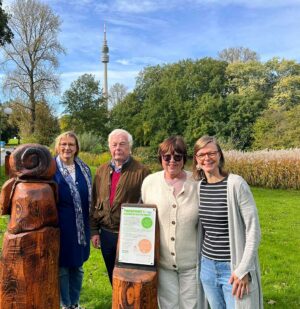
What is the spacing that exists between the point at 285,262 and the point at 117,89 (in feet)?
125

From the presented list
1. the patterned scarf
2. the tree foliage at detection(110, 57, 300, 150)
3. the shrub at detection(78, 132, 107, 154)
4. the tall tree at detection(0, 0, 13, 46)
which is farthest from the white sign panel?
the tree foliage at detection(110, 57, 300, 150)

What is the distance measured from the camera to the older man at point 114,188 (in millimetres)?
2990

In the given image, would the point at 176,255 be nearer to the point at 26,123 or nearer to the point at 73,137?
the point at 73,137

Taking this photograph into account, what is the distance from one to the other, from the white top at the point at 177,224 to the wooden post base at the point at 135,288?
178 millimetres

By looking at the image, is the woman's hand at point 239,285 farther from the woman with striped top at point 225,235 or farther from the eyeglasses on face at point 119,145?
the eyeglasses on face at point 119,145

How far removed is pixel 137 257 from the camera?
240 centimetres

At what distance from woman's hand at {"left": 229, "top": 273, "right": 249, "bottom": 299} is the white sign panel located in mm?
536

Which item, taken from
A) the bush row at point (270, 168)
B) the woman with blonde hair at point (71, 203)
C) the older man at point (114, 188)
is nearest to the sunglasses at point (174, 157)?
the older man at point (114, 188)

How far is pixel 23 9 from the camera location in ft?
76.5

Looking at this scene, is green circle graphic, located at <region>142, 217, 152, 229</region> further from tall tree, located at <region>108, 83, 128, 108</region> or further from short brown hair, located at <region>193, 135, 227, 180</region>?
tall tree, located at <region>108, 83, 128, 108</region>

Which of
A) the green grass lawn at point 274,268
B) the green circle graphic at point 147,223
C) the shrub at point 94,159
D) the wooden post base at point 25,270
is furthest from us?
the shrub at point 94,159

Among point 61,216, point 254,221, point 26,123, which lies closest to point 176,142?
point 254,221

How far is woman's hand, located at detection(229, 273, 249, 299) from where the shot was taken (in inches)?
89.6

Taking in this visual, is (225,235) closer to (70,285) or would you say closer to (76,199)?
(76,199)
